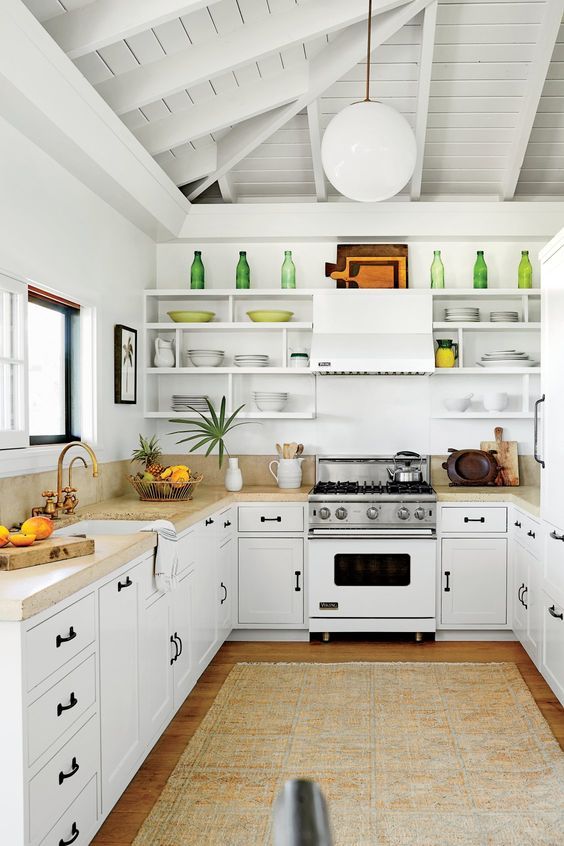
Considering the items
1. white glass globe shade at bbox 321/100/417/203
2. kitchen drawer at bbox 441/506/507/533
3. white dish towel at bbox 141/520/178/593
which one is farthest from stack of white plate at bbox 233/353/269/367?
white glass globe shade at bbox 321/100/417/203

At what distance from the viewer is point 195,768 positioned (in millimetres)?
3174

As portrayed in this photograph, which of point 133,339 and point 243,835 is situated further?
point 133,339

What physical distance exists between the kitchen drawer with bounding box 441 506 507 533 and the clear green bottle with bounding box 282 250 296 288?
181 centimetres

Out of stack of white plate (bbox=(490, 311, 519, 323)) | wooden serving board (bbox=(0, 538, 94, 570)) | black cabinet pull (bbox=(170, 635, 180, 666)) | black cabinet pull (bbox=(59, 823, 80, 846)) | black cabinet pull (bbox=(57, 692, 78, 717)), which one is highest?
stack of white plate (bbox=(490, 311, 519, 323))

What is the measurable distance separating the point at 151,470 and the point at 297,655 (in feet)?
4.52

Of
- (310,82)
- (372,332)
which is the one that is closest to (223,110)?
(310,82)

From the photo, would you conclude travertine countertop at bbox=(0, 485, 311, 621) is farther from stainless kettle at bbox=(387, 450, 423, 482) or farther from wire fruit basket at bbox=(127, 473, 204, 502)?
stainless kettle at bbox=(387, 450, 423, 482)

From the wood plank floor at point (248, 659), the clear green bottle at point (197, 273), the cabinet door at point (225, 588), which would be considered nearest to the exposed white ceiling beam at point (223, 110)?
the clear green bottle at point (197, 273)

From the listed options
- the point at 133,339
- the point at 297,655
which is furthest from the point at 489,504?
the point at 133,339

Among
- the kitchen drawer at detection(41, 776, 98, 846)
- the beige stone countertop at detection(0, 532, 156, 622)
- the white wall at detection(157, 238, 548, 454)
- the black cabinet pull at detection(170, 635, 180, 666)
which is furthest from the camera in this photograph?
the white wall at detection(157, 238, 548, 454)

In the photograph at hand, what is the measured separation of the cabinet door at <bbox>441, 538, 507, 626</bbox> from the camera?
4902 millimetres

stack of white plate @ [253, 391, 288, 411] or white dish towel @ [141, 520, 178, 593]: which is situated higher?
stack of white plate @ [253, 391, 288, 411]

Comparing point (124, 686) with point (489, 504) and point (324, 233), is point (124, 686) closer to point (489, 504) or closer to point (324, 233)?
point (489, 504)

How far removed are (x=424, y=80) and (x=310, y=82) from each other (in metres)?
0.61
